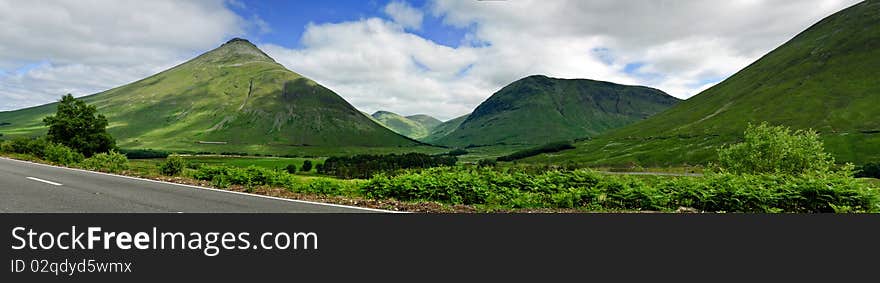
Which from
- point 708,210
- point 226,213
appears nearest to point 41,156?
point 226,213

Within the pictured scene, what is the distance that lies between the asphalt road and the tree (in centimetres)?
3289

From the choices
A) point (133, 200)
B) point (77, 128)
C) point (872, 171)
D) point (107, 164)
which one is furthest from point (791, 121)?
point (77, 128)

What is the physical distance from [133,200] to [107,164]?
15466 millimetres

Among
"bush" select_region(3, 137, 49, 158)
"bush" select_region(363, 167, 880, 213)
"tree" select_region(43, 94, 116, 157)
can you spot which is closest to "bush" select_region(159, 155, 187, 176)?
"bush" select_region(363, 167, 880, 213)

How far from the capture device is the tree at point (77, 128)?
4175 centimetres

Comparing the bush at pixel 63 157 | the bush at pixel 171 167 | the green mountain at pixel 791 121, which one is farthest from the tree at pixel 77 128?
the green mountain at pixel 791 121

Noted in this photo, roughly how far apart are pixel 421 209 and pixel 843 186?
11634 mm

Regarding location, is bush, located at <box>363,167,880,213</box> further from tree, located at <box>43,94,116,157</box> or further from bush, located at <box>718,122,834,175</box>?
bush, located at <box>718,122,834,175</box>

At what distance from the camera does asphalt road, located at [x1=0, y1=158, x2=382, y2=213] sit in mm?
10508

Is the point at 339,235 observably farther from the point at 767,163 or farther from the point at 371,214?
the point at 767,163

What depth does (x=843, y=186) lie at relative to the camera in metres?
11.2

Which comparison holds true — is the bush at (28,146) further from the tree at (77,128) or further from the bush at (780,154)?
the bush at (780,154)

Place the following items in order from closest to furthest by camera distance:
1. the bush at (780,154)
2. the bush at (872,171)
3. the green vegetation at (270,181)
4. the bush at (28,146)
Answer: the green vegetation at (270,181) → the bush at (28,146) → the bush at (780,154) → the bush at (872,171)

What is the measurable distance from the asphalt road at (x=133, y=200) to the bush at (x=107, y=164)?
6.74 meters
